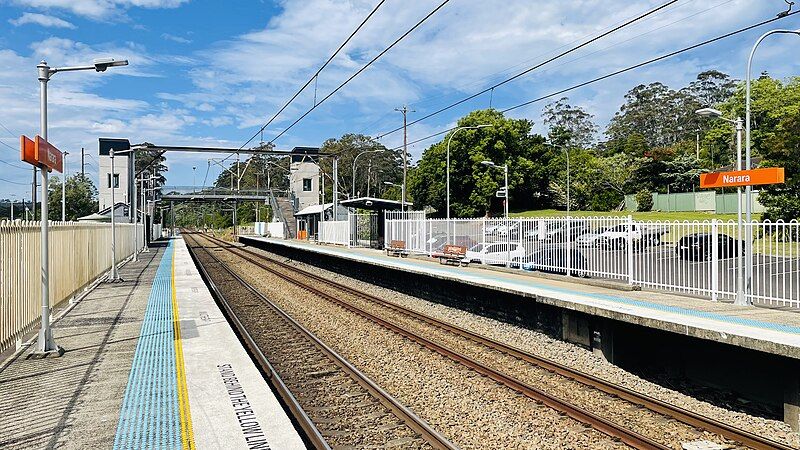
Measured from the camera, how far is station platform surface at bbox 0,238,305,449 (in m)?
6.33

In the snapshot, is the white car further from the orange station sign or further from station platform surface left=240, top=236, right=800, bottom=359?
the orange station sign

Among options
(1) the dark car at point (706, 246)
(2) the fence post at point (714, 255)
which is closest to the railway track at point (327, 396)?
(1) the dark car at point (706, 246)

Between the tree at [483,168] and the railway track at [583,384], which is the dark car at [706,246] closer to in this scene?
the railway track at [583,384]

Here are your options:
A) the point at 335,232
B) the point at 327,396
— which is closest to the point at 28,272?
the point at 327,396

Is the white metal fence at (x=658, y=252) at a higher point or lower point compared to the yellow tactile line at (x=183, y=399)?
higher

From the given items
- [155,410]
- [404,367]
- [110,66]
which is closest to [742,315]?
[404,367]

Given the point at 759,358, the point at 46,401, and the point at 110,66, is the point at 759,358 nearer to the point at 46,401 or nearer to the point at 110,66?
the point at 46,401

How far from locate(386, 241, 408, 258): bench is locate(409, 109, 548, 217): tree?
124ft

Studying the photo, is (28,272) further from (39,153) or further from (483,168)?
(483,168)

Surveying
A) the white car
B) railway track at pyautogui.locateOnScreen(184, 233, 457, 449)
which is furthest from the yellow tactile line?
the white car

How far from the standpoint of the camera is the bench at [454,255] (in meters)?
25.2

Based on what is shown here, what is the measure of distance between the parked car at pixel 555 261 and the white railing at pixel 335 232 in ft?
77.7

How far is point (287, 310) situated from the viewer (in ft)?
59.2

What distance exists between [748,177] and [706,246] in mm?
2196
